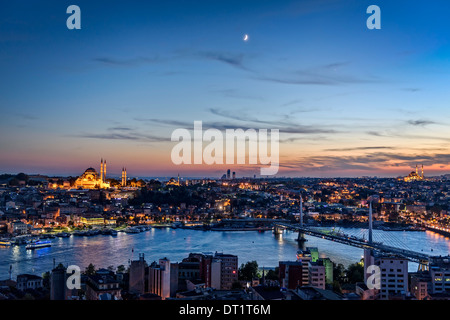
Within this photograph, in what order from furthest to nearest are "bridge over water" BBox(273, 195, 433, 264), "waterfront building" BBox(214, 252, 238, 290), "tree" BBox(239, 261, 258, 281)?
1. "bridge over water" BBox(273, 195, 433, 264)
2. "tree" BBox(239, 261, 258, 281)
3. "waterfront building" BBox(214, 252, 238, 290)

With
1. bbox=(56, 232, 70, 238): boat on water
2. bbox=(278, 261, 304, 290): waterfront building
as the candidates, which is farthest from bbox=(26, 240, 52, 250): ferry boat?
bbox=(278, 261, 304, 290): waterfront building

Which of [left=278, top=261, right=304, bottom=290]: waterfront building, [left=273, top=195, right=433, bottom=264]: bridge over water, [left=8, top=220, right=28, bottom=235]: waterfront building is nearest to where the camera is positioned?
[left=278, top=261, right=304, bottom=290]: waterfront building

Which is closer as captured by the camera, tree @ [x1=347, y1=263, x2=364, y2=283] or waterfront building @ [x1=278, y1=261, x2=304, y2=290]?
waterfront building @ [x1=278, y1=261, x2=304, y2=290]

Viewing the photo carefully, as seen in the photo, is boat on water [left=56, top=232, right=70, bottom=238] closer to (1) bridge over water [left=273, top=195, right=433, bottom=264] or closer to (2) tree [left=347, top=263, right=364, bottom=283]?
(1) bridge over water [left=273, top=195, right=433, bottom=264]

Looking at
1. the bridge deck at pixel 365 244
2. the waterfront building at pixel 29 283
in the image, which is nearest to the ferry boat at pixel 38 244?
the waterfront building at pixel 29 283
